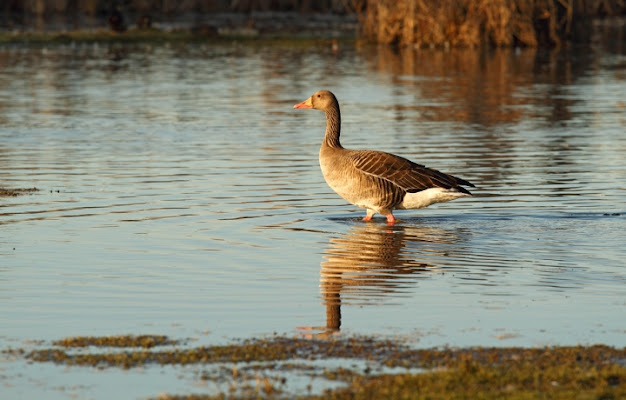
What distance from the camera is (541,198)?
55.9ft

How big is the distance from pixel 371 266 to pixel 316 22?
195ft

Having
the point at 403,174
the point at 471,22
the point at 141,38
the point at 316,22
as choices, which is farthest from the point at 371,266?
the point at 316,22

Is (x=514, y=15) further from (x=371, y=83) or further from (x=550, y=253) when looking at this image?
(x=550, y=253)

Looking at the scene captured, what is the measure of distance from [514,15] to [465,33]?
233cm

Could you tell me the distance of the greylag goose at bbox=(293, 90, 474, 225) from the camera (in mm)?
15203

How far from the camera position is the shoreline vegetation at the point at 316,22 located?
53.2m

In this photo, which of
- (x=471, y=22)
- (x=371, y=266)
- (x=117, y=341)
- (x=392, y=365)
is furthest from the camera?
(x=471, y=22)

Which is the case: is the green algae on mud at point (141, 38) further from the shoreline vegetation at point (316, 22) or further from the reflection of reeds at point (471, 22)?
the reflection of reeds at point (471, 22)

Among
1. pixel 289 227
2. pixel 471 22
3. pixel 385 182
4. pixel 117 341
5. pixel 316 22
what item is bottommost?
pixel 289 227

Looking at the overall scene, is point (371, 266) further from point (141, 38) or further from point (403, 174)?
point (141, 38)

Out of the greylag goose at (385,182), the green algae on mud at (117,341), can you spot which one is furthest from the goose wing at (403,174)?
the green algae on mud at (117,341)

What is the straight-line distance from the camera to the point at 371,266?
1272 centimetres

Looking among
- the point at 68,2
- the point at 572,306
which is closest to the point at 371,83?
the point at 572,306

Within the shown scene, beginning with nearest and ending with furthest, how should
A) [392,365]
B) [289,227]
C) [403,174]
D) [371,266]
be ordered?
[392,365] < [371,266] < [289,227] < [403,174]
